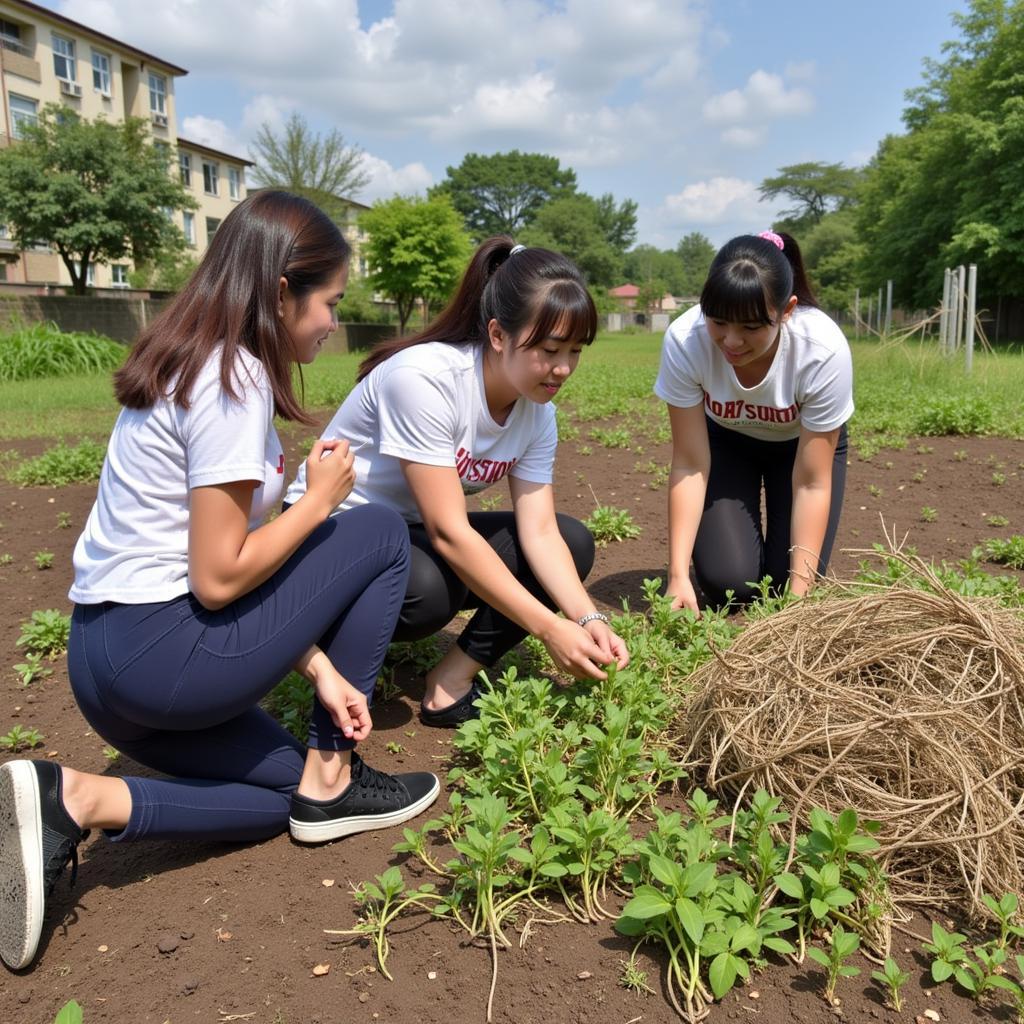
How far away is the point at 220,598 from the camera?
1.80 meters

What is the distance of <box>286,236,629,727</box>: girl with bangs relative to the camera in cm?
222

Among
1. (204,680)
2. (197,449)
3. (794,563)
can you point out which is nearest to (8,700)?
(204,680)

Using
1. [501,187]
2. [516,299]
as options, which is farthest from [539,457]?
[501,187]

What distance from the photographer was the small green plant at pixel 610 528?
4.34 metres

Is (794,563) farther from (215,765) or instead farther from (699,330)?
(215,765)

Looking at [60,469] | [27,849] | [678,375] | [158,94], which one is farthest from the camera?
[158,94]

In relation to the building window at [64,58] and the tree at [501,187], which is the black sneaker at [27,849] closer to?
the building window at [64,58]

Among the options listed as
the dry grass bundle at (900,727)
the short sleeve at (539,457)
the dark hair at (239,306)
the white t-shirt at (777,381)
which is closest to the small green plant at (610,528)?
the white t-shirt at (777,381)

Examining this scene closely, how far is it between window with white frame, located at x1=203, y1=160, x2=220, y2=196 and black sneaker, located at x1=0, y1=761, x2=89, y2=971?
4431cm

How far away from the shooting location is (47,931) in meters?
1.73

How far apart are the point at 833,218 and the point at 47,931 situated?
231ft

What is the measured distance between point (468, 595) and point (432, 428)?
62 cm

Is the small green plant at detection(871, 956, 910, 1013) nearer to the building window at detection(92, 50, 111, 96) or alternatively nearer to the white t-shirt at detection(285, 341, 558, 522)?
the white t-shirt at detection(285, 341, 558, 522)

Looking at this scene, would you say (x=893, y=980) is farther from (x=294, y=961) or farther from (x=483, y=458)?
(x=483, y=458)
